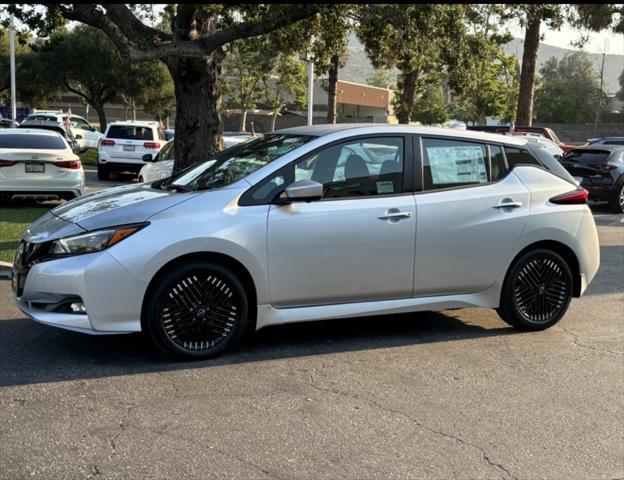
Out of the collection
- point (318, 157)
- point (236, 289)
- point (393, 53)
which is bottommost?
point (236, 289)

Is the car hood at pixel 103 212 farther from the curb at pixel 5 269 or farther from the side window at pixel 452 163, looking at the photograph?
the curb at pixel 5 269

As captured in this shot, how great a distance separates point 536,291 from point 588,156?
1272cm

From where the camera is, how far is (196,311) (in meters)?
5.25

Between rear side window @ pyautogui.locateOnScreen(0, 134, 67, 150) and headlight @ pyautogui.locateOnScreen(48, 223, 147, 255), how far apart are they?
8.80 metres

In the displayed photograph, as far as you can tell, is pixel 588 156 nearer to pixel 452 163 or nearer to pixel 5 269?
pixel 452 163

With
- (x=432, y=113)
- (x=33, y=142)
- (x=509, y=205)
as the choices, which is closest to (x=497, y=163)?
(x=509, y=205)

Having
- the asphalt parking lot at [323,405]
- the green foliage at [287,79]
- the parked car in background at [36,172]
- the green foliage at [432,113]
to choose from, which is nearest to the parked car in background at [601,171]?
the parked car in background at [36,172]

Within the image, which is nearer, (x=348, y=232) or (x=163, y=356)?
(x=163, y=356)

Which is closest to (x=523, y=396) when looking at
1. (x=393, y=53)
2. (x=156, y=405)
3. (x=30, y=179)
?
(x=156, y=405)

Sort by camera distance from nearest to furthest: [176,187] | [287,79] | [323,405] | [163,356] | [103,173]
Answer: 1. [323,405]
2. [163,356]
3. [176,187]
4. [103,173]
5. [287,79]

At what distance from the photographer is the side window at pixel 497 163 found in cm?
629

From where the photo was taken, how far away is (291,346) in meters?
5.83

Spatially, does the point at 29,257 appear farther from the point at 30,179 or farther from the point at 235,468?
the point at 30,179

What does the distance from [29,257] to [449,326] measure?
3591 mm
